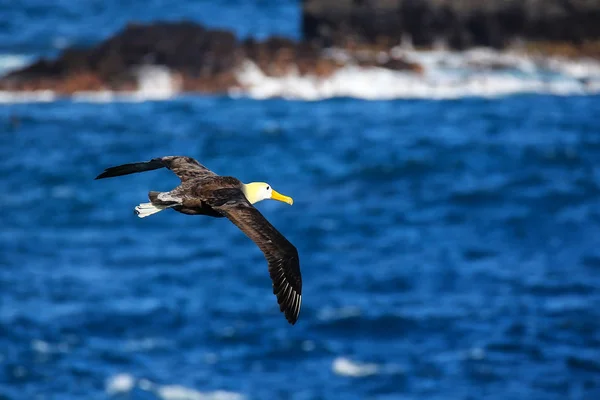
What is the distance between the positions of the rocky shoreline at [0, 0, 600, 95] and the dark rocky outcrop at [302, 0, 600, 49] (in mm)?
58

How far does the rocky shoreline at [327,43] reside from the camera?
198 feet

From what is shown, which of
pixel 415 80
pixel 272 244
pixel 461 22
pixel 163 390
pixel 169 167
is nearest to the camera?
pixel 272 244

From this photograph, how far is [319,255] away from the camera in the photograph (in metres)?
45.0

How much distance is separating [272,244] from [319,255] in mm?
34971

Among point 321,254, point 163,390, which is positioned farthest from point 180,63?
point 163,390

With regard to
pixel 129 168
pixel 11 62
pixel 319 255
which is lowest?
pixel 319 255

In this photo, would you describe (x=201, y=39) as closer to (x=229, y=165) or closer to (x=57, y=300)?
(x=229, y=165)

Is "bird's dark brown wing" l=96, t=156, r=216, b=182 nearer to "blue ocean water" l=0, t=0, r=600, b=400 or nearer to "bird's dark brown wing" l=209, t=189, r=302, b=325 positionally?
"bird's dark brown wing" l=209, t=189, r=302, b=325

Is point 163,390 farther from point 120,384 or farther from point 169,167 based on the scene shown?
point 169,167

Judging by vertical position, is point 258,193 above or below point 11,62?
above

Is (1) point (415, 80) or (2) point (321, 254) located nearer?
(2) point (321, 254)

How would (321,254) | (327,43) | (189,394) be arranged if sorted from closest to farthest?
1. (189,394)
2. (321,254)
3. (327,43)

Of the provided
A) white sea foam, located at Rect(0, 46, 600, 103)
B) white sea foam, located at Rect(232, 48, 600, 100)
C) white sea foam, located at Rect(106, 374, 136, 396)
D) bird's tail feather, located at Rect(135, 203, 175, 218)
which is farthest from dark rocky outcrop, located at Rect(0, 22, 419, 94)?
bird's tail feather, located at Rect(135, 203, 175, 218)

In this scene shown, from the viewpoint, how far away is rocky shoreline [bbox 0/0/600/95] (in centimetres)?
6034
